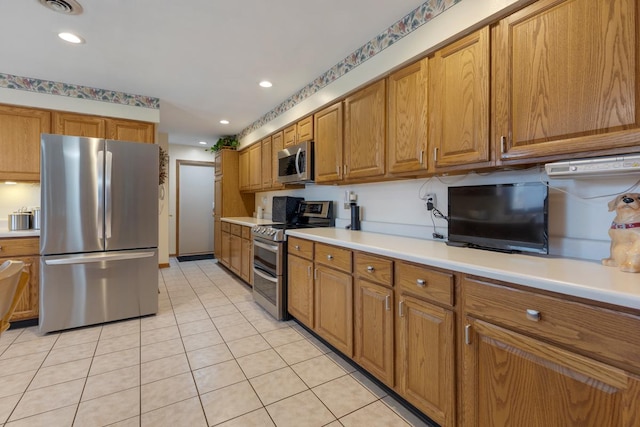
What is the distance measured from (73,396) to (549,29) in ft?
10.6

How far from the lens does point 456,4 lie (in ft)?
5.52

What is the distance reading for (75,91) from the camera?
3229mm

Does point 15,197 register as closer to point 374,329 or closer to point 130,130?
point 130,130

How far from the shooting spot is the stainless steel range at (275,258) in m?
2.85

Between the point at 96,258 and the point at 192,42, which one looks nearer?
the point at 192,42

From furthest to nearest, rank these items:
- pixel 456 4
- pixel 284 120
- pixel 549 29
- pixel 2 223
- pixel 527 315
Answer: pixel 284 120 → pixel 2 223 → pixel 456 4 → pixel 549 29 → pixel 527 315

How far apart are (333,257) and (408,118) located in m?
1.12

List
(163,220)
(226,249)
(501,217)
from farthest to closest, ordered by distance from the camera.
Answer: (226,249)
(163,220)
(501,217)

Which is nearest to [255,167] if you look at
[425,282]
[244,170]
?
[244,170]

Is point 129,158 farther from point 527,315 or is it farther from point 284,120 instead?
point 527,315

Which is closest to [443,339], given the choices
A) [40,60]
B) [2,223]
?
[40,60]

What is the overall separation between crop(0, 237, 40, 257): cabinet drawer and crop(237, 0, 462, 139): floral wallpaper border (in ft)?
9.60

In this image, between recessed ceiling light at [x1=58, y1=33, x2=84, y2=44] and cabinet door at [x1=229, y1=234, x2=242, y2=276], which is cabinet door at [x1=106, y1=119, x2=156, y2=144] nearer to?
recessed ceiling light at [x1=58, y1=33, x2=84, y2=44]

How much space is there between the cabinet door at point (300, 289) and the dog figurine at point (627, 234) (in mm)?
1829
